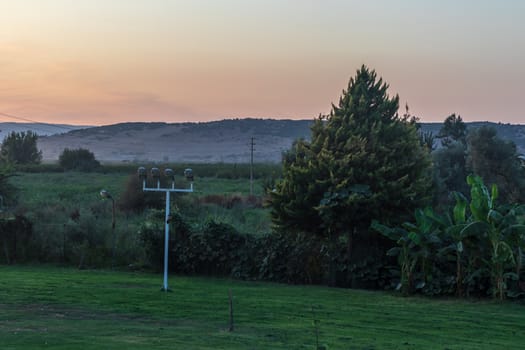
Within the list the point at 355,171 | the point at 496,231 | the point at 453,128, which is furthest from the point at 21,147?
the point at 496,231

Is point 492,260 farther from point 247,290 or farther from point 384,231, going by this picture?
point 247,290

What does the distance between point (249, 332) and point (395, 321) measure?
11.4 feet

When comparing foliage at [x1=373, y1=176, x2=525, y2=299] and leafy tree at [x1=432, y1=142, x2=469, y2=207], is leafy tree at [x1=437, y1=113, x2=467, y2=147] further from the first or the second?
foliage at [x1=373, y1=176, x2=525, y2=299]

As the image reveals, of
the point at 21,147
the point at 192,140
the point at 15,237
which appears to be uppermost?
the point at 192,140

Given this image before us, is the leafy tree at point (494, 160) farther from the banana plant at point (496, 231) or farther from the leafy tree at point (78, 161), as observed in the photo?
the leafy tree at point (78, 161)

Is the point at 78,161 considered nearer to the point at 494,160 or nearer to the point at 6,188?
the point at 6,188

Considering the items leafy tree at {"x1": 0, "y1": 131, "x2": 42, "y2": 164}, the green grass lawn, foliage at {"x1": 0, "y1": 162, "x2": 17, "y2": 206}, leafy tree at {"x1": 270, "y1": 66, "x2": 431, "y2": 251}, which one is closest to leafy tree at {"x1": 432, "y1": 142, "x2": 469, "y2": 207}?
leafy tree at {"x1": 270, "y1": 66, "x2": 431, "y2": 251}

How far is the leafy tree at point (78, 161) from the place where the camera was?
95.1m

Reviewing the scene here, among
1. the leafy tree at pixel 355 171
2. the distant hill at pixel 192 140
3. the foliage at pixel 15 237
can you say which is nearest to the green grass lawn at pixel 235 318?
the leafy tree at pixel 355 171

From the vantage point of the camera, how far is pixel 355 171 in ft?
69.1

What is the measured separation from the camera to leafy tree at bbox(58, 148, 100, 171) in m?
95.1

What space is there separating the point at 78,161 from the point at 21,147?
425 inches

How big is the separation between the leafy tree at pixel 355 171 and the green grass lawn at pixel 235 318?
2.09 meters

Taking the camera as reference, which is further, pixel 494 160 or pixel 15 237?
pixel 494 160
